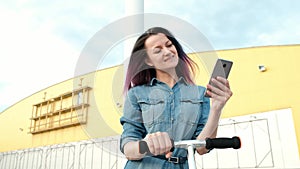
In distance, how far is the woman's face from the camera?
0.63m

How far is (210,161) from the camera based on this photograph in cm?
428

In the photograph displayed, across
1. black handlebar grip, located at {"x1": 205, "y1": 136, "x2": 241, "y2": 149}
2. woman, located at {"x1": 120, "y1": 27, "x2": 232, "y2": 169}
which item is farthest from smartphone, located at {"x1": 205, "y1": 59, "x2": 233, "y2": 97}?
black handlebar grip, located at {"x1": 205, "y1": 136, "x2": 241, "y2": 149}

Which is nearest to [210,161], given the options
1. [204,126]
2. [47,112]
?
[204,126]

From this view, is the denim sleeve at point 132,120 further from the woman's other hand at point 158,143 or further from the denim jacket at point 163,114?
the woman's other hand at point 158,143

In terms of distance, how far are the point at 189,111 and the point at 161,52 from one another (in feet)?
0.46

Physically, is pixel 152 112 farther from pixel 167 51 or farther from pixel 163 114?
pixel 167 51

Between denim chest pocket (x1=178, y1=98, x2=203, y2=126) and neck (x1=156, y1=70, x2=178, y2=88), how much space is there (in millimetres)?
65

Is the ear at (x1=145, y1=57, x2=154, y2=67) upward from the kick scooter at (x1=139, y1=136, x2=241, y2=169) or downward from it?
upward

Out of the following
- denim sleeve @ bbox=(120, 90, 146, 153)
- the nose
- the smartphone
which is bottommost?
denim sleeve @ bbox=(120, 90, 146, 153)

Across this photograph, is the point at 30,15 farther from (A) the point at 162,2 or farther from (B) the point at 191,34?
(B) the point at 191,34

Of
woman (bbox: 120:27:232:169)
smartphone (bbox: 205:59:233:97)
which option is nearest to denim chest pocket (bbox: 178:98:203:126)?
woman (bbox: 120:27:232:169)

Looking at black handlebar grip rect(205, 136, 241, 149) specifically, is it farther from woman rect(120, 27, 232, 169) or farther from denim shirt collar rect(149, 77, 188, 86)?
denim shirt collar rect(149, 77, 188, 86)

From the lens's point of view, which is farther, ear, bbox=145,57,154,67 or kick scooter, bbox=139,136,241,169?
ear, bbox=145,57,154,67

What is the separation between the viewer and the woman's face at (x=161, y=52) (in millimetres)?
635
